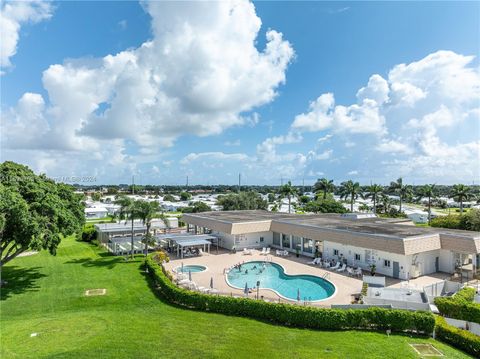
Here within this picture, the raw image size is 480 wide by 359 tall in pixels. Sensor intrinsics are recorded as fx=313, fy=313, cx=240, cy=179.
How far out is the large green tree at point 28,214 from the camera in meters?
20.3

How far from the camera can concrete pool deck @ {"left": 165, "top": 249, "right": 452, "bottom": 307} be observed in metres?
21.5

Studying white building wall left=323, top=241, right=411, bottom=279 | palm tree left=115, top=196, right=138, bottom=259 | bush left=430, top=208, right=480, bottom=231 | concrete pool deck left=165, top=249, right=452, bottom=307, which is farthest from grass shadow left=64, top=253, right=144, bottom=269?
bush left=430, top=208, right=480, bottom=231

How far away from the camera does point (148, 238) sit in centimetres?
3334

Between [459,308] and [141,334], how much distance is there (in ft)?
56.0

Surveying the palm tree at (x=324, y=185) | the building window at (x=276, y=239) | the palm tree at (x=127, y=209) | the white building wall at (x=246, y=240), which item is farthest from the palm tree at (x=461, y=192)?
the palm tree at (x=127, y=209)

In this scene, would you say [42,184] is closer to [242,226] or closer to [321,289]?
[242,226]

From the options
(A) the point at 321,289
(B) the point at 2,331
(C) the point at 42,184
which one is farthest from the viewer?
(C) the point at 42,184

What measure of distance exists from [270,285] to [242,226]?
11.7 metres

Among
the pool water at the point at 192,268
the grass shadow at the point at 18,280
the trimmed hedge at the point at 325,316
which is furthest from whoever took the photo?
the pool water at the point at 192,268

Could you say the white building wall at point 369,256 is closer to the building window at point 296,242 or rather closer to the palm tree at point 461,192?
the building window at point 296,242

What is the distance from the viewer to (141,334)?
15.6 metres

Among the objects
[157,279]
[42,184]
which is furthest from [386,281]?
[42,184]

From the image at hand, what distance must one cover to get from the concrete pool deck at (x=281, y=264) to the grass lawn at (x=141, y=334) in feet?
11.4

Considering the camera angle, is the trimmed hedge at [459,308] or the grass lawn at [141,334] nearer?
the grass lawn at [141,334]
